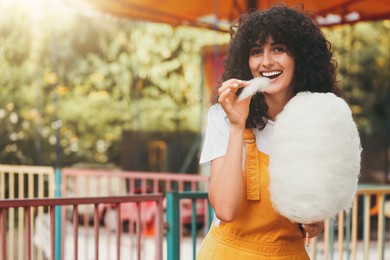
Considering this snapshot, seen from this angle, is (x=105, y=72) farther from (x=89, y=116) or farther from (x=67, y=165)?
(x=67, y=165)

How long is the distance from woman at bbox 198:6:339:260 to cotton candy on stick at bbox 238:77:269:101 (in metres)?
0.02

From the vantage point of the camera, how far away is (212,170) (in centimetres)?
180

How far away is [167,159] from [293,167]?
807 centimetres

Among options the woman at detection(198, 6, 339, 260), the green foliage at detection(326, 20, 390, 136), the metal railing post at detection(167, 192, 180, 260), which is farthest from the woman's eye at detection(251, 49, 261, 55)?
the green foliage at detection(326, 20, 390, 136)

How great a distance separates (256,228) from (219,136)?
0.86 ft

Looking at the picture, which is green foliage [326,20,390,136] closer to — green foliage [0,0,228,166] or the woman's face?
green foliage [0,0,228,166]

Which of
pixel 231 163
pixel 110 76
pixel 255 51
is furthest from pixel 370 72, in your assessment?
pixel 231 163

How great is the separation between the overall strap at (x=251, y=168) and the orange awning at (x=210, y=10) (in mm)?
5217

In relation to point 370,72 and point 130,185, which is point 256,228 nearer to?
point 130,185

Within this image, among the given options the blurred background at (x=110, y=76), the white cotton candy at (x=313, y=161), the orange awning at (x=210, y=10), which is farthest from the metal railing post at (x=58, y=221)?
the blurred background at (x=110, y=76)

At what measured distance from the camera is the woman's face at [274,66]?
1831 millimetres

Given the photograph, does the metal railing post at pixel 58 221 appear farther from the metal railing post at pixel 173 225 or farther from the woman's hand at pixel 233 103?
the woman's hand at pixel 233 103

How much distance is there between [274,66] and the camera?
1.83 m

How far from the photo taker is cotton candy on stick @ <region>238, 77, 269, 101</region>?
5.66ft
